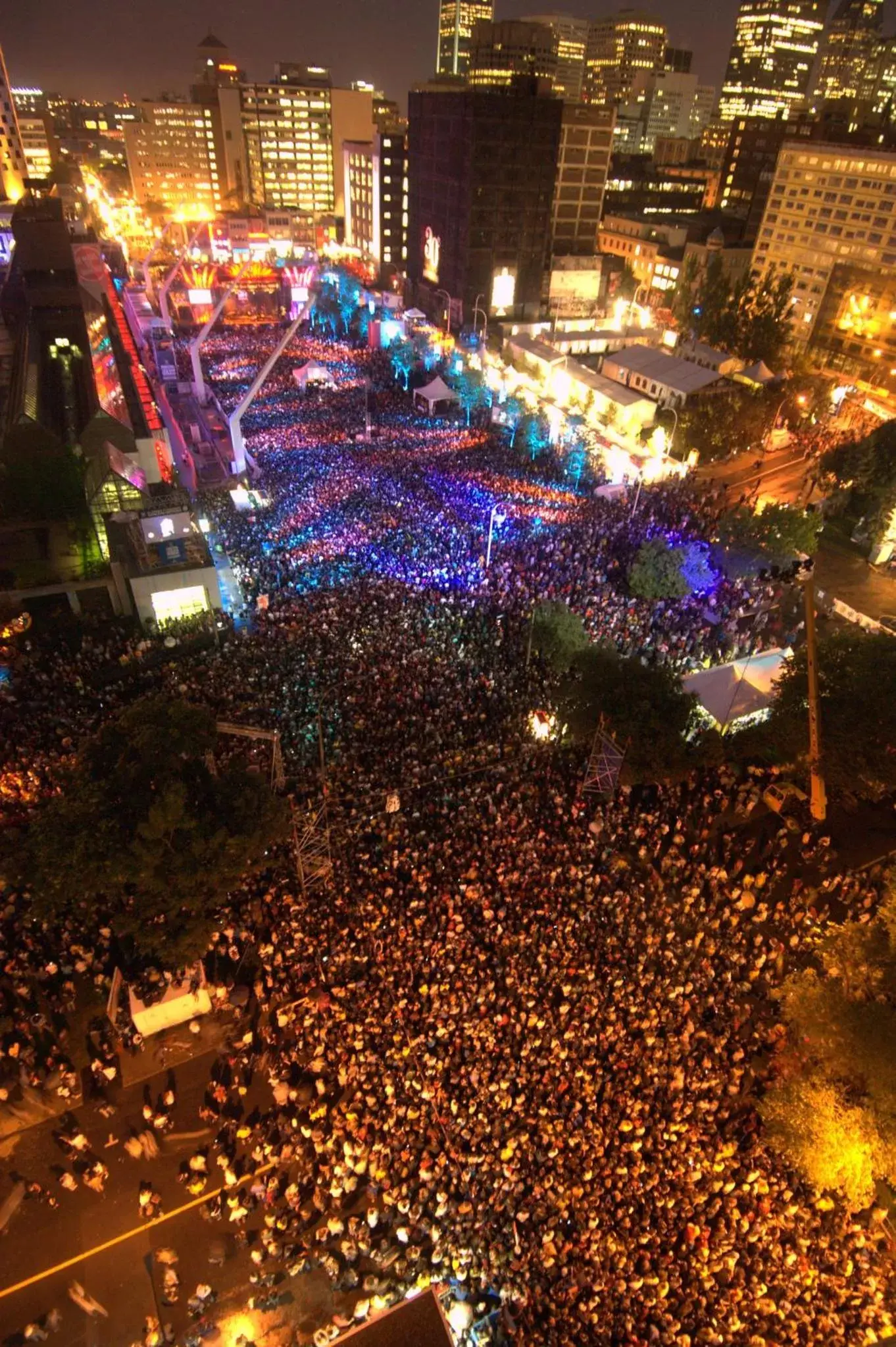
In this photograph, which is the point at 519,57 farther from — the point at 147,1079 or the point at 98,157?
the point at 147,1079

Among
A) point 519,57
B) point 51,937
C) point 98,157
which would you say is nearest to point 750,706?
point 51,937

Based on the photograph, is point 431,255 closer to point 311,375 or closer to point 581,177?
point 581,177

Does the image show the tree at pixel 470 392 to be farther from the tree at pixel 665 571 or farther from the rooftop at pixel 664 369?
the tree at pixel 665 571

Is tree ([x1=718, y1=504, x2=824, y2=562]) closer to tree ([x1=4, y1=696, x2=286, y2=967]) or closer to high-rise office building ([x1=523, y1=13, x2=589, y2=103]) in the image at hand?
tree ([x1=4, y1=696, x2=286, y2=967])

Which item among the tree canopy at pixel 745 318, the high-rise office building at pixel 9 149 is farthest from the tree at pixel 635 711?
the high-rise office building at pixel 9 149

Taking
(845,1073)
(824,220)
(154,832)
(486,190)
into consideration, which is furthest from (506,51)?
(845,1073)

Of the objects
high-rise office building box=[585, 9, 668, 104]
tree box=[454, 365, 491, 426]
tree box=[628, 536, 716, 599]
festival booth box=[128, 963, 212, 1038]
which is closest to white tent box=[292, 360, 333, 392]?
tree box=[454, 365, 491, 426]
